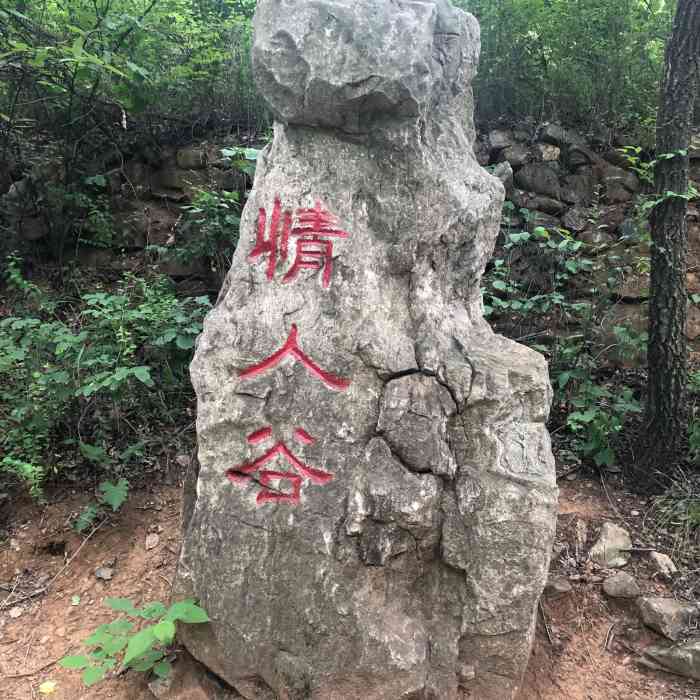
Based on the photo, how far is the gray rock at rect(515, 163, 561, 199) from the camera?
4.98 meters

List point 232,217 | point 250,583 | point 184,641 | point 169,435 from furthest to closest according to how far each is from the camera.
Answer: point 232,217
point 169,435
point 184,641
point 250,583

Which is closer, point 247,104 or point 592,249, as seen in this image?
point 592,249

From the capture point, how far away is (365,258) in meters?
2.27

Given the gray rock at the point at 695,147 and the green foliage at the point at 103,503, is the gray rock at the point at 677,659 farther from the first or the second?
the gray rock at the point at 695,147

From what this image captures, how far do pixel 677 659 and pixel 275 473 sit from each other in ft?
6.19

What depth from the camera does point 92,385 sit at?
3.02 meters

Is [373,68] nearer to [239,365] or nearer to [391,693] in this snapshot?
[239,365]

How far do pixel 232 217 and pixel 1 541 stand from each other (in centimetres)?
248

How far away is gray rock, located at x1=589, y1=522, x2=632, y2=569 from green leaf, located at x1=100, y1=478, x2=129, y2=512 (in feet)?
7.86

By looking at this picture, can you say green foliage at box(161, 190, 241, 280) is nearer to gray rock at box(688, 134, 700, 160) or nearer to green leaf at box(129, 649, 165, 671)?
green leaf at box(129, 649, 165, 671)

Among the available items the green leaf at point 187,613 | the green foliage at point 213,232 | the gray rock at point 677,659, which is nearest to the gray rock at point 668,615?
the gray rock at point 677,659

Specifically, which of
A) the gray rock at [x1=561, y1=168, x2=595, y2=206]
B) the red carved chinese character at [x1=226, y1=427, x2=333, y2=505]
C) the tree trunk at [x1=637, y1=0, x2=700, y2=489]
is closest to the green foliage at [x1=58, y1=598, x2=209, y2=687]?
the red carved chinese character at [x1=226, y1=427, x2=333, y2=505]

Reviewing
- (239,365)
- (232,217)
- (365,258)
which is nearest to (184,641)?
(239,365)

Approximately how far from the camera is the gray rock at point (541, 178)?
4.98 meters
